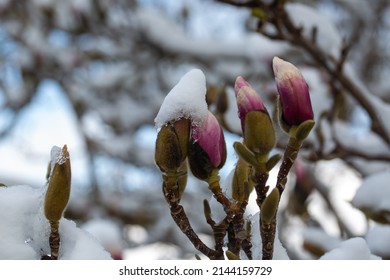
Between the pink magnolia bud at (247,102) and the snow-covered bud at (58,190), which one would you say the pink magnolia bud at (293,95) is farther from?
the snow-covered bud at (58,190)

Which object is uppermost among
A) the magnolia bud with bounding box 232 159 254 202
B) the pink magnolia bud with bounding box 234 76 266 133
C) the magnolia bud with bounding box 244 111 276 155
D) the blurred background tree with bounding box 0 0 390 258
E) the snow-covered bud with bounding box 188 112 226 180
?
the pink magnolia bud with bounding box 234 76 266 133

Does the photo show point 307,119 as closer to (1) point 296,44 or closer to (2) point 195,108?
(2) point 195,108

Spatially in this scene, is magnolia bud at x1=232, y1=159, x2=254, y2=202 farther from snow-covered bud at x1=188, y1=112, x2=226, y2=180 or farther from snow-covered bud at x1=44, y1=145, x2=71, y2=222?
snow-covered bud at x1=44, y1=145, x2=71, y2=222

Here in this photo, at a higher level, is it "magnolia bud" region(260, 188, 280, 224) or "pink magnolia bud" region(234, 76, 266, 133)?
"pink magnolia bud" region(234, 76, 266, 133)

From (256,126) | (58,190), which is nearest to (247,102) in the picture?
(256,126)

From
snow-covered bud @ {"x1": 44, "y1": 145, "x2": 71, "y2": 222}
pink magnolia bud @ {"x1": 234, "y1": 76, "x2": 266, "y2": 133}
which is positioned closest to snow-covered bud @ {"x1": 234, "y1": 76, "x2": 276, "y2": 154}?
pink magnolia bud @ {"x1": 234, "y1": 76, "x2": 266, "y2": 133}

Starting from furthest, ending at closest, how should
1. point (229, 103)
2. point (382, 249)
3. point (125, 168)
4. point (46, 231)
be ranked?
1. point (125, 168)
2. point (229, 103)
3. point (382, 249)
4. point (46, 231)

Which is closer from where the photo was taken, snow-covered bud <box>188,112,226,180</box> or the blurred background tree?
snow-covered bud <box>188,112,226,180</box>

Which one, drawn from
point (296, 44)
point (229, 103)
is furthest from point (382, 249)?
point (296, 44)
